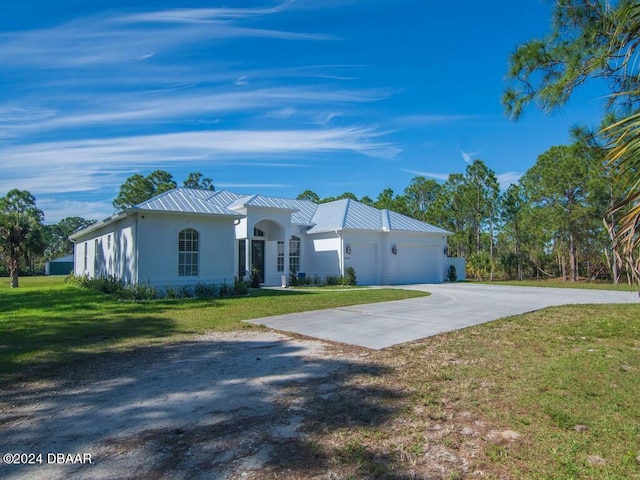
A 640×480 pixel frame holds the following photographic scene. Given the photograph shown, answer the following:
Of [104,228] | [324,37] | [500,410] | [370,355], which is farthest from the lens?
[104,228]

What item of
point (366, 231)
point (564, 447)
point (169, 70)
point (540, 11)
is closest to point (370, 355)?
point (564, 447)

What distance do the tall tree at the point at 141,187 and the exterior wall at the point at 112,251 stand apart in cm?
2237

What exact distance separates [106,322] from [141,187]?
43.3m

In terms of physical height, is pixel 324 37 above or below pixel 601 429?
above

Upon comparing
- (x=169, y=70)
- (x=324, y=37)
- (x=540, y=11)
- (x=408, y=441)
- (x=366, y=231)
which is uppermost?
(x=324, y=37)

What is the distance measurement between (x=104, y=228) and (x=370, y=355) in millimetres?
18763

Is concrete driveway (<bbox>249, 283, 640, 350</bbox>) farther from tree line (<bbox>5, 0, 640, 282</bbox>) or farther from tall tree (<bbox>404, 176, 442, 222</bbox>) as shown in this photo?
tall tree (<bbox>404, 176, 442, 222</bbox>)

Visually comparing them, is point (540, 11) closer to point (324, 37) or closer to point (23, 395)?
point (324, 37)

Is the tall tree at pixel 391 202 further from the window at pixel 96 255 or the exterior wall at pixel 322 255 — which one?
the window at pixel 96 255

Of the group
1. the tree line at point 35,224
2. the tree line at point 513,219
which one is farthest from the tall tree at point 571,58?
the tree line at point 35,224

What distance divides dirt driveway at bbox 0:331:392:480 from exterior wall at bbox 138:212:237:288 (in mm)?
9596

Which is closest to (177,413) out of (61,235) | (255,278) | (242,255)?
(255,278)

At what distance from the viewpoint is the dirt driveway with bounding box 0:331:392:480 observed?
3199 mm

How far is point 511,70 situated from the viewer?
7027 mm
